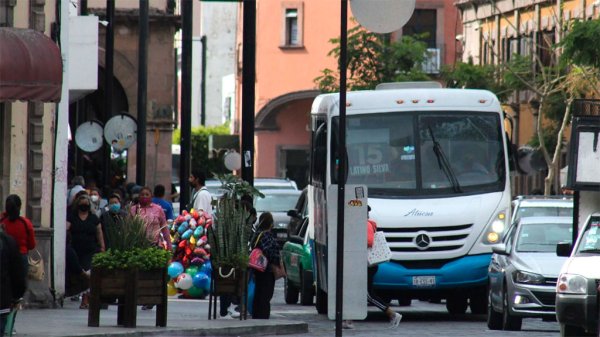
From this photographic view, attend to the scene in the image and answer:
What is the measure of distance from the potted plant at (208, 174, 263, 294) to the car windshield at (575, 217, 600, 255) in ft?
14.5

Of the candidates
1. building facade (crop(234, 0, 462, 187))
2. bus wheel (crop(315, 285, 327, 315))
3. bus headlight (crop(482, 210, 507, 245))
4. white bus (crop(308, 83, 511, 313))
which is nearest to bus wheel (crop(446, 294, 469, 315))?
white bus (crop(308, 83, 511, 313))

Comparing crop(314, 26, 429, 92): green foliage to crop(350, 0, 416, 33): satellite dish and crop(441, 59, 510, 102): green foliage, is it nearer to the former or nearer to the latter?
crop(441, 59, 510, 102): green foliage

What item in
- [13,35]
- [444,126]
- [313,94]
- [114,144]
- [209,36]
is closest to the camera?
[13,35]

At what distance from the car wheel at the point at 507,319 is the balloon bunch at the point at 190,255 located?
6264mm

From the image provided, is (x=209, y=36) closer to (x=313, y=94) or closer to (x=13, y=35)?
(x=313, y=94)

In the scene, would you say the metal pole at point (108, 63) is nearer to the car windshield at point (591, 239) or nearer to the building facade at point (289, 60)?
the car windshield at point (591, 239)

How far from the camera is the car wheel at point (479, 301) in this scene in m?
23.3

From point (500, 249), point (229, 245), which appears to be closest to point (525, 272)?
point (500, 249)

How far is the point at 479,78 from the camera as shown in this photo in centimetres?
4925

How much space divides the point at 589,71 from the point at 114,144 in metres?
10.8

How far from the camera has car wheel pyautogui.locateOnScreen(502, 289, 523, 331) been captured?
66.9 feet

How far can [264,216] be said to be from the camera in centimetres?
2066

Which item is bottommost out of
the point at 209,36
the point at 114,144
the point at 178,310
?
the point at 178,310

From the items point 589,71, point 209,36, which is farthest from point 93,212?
point 209,36
